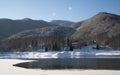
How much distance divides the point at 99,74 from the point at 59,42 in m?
109

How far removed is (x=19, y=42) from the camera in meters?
172

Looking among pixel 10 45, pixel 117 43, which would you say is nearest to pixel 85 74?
pixel 117 43

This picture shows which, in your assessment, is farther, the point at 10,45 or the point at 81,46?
the point at 10,45

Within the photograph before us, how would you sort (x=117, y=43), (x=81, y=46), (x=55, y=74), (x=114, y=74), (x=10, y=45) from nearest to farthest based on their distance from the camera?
1. (x=114, y=74)
2. (x=55, y=74)
3. (x=117, y=43)
4. (x=81, y=46)
5. (x=10, y=45)

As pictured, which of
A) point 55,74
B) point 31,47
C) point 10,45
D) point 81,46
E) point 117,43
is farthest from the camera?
point 10,45

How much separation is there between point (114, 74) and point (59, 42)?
109884 mm

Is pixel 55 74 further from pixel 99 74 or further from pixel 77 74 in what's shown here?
pixel 99 74

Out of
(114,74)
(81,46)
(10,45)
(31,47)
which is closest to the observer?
(114,74)

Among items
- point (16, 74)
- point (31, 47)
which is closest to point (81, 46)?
point (31, 47)

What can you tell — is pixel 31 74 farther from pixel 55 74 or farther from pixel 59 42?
pixel 59 42

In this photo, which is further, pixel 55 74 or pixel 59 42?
pixel 59 42

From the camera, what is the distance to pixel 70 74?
26.2 meters

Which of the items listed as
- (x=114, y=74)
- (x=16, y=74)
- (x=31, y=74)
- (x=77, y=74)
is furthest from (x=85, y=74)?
(x=16, y=74)

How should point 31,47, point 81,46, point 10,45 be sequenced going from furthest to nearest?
point 10,45
point 31,47
point 81,46
